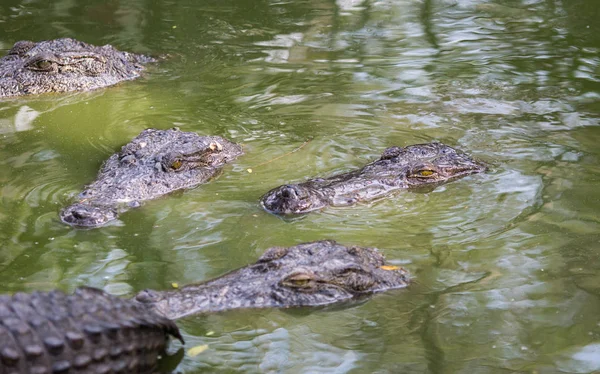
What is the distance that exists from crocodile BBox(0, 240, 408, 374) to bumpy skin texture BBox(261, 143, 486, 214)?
1.13 m

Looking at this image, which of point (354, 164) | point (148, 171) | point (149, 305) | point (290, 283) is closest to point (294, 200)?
point (354, 164)

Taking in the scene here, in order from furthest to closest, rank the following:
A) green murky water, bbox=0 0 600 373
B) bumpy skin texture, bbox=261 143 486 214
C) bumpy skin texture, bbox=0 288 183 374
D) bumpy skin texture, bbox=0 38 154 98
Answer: bumpy skin texture, bbox=0 38 154 98, bumpy skin texture, bbox=261 143 486 214, green murky water, bbox=0 0 600 373, bumpy skin texture, bbox=0 288 183 374

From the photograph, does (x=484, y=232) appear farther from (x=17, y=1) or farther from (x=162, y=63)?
(x=17, y=1)

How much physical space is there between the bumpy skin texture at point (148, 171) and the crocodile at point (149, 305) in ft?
5.77

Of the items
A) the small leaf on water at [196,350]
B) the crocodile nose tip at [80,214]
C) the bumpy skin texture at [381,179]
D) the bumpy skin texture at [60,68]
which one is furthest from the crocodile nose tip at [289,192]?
the bumpy skin texture at [60,68]

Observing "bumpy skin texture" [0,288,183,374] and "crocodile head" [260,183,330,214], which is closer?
"bumpy skin texture" [0,288,183,374]

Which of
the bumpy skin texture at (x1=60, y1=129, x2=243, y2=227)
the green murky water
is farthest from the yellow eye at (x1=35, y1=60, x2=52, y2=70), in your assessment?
the bumpy skin texture at (x1=60, y1=129, x2=243, y2=227)

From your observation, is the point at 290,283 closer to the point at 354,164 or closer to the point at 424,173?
the point at 424,173

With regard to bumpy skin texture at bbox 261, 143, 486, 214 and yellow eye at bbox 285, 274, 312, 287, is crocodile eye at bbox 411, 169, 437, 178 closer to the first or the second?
bumpy skin texture at bbox 261, 143, 486, 214

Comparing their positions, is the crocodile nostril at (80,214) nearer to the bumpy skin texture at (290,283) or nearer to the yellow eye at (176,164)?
the yellow eye at (176,164)

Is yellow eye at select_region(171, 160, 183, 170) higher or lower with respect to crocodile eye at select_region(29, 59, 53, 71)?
lower

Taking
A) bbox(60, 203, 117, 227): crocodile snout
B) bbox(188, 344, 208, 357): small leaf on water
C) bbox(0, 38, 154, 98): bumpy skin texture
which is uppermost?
bbox(0, 38, 154, 98): bumpy skin texture

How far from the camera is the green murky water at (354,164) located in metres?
4.57

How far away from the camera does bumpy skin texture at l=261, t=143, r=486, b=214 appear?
6.29 meters
